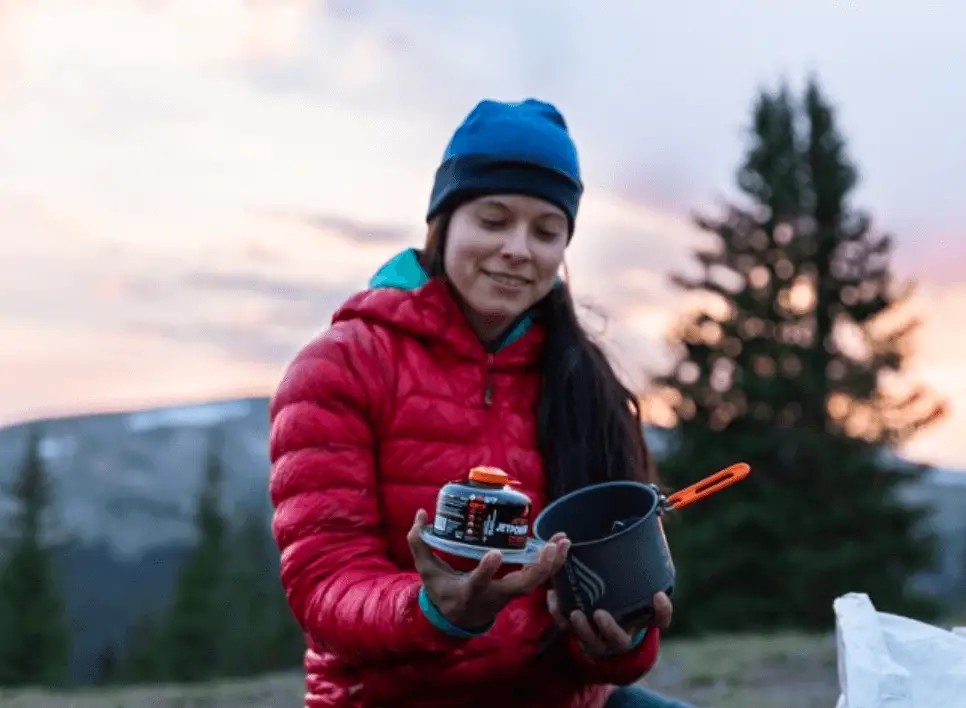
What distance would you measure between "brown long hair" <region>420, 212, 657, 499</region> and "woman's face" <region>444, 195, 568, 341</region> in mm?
98

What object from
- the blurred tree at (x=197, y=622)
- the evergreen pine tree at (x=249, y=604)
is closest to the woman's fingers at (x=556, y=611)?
the blurred tree at (x=197, y=622)

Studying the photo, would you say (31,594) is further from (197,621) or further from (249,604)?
(249,604)

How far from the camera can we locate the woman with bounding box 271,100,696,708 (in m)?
2.20

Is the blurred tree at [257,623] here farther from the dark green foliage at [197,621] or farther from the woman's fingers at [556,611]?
the woman's fingers at [556,611]

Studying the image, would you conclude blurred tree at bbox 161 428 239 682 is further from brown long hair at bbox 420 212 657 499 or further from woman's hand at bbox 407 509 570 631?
woman's hand at bbox 407 509 570 631

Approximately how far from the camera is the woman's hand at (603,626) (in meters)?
2.12

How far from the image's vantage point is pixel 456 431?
2.36m

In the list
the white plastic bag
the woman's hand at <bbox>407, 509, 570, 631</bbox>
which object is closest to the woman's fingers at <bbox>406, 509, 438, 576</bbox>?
the woman's hand at <bbox>407, 509, 570, 631</bbox>

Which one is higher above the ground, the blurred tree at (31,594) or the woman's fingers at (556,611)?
the woman's fingers at (556,611)

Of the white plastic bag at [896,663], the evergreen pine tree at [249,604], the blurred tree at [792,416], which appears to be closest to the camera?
the white plastic bag at [896,663]

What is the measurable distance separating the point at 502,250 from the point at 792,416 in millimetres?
18464

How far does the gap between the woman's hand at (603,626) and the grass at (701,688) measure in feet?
14.7

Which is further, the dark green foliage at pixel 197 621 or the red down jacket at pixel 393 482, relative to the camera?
the dark green foliage at pixel 197 621

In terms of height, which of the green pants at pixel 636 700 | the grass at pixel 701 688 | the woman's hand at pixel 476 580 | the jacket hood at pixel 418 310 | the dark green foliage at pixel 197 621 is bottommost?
the dark green foliage at pixel 197 621
